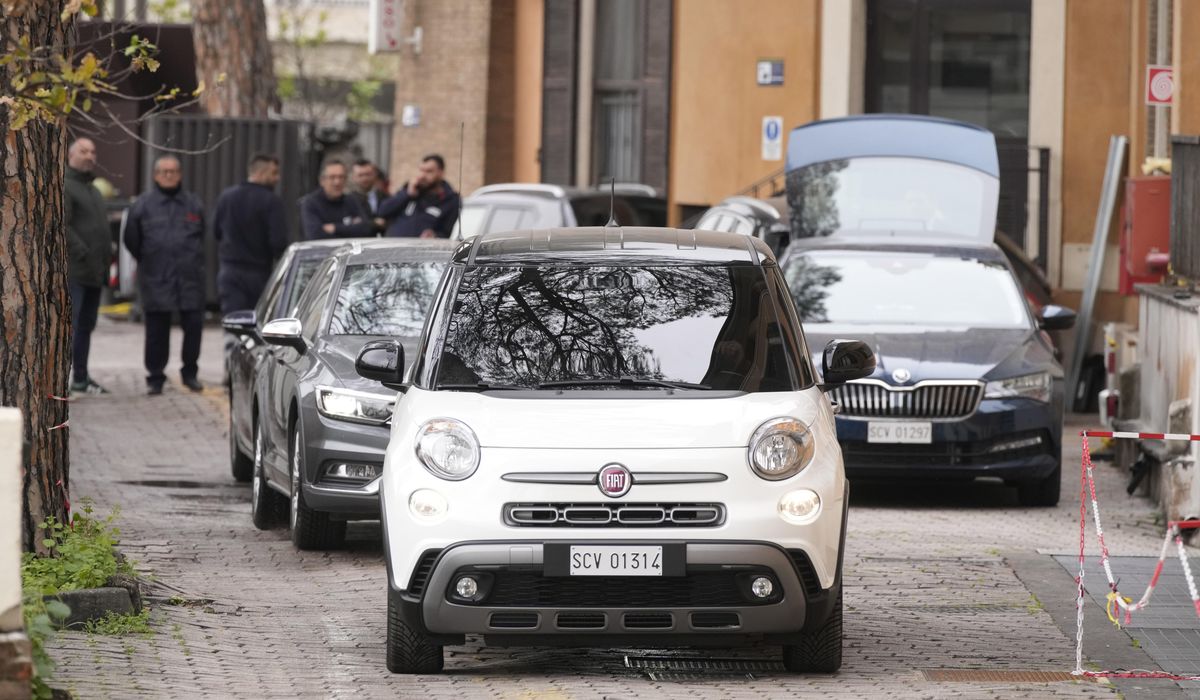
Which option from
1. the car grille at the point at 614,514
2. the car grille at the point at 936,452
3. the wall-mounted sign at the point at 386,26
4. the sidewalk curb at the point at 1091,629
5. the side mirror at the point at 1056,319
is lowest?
the sidewalk curb at the point at 1091,629

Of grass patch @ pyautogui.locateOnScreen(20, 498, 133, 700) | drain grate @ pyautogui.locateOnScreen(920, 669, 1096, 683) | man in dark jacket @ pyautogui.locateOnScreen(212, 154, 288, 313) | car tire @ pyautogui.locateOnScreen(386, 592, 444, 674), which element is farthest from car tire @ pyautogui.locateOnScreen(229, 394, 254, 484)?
drain grate @ pyautogui.locateOnScreen(920, 669, 1096, 683)

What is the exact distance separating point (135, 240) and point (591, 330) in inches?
459

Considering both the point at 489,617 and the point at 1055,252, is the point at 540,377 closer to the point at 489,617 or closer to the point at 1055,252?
the point at 489,617

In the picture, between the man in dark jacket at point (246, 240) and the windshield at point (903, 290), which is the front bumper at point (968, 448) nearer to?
the windshield at point (903, 290)

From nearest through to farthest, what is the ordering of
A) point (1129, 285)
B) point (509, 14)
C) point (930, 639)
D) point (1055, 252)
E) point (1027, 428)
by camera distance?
point (930, 639)
point (1027, 428)
point (1129, 285)
point (1055, 252)
point (509, 14)

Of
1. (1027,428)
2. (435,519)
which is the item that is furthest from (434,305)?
(1027,428)

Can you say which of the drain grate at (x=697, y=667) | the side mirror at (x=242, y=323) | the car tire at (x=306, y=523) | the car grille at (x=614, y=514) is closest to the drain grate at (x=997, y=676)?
the drain grate at (x=697, y=667)

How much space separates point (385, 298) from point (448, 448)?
4.45m

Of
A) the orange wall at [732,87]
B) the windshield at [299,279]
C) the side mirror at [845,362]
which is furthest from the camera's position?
the orange wall at [732,87]

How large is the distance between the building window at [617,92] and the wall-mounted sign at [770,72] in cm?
346

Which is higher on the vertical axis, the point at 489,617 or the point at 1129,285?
the point at 1129,285

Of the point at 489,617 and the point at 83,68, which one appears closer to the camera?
the point at 83,68

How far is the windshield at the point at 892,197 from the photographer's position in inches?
690

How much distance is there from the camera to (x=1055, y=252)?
73.0 ft
